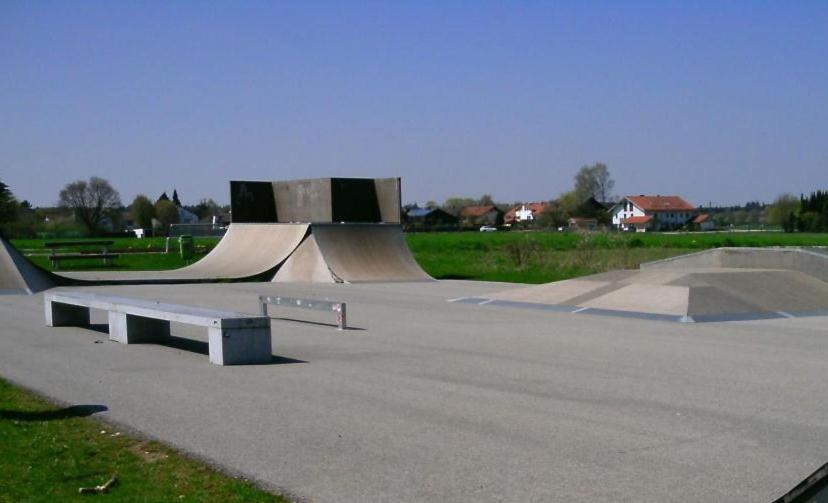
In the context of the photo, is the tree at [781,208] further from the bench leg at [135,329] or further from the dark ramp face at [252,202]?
the bench leg at [135,329]

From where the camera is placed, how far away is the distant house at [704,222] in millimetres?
123250

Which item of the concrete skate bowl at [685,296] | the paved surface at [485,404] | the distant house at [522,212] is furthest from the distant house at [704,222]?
the paved surface at [485,404]

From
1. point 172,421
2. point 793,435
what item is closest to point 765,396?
point 793,435

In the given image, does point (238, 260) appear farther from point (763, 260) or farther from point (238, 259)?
point (763, 260)

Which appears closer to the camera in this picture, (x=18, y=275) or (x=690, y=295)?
(x=690, y=295)

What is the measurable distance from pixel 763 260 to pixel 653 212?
109787 mm

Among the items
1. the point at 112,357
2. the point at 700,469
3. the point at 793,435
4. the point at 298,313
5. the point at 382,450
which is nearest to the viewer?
the point at 700,469

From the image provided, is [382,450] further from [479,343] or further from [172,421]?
[479,343]

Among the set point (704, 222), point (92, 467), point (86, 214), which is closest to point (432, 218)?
point (704, 222)

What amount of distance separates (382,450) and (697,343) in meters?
7.37

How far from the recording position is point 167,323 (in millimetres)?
13352

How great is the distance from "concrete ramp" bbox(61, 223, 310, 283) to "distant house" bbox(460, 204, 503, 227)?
111379mm

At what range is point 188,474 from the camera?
5.97 m

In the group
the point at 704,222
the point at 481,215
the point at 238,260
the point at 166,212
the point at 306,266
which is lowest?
the point at 704,222
